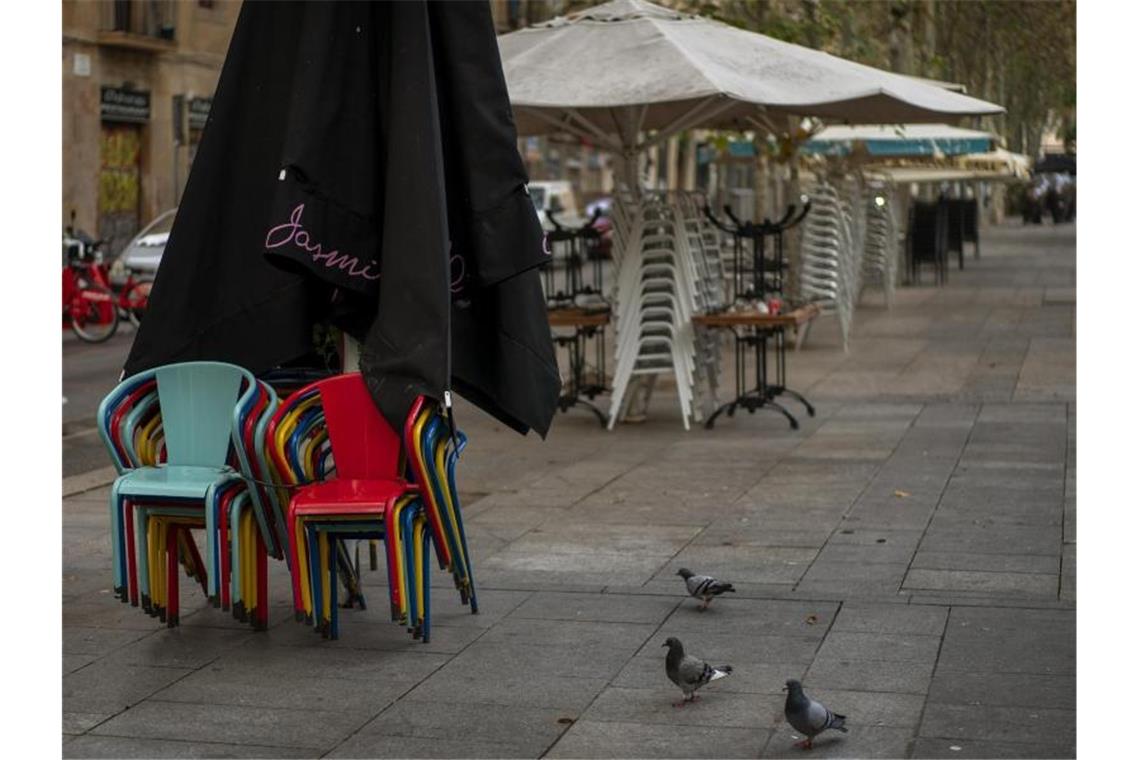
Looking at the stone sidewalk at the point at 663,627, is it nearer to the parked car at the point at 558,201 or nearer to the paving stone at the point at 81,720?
the paving stone at the point at 81,720

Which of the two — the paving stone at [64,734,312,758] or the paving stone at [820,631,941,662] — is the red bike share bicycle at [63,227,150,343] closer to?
the paving stone at [820,631,941,662]

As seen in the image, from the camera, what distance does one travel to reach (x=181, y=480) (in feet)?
21.0

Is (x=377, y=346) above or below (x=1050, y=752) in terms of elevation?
above

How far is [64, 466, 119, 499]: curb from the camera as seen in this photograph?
1022cm

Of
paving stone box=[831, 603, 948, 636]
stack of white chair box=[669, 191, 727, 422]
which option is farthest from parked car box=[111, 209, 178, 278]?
paving stone box=[831, 603, 948, 636]

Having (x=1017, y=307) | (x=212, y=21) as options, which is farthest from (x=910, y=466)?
(x=212, y=21)

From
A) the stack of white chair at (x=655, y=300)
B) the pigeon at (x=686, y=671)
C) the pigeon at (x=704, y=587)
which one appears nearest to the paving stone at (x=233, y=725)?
the pigeon at (x=686, y=671)

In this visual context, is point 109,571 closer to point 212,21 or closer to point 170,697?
point 170,697

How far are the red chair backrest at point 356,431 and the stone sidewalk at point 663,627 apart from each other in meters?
0.60

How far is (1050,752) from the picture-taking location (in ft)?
16.6

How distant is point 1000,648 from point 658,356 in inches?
255

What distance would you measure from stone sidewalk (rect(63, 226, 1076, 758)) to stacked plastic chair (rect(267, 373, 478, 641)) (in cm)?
20

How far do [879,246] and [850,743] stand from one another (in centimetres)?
2066
